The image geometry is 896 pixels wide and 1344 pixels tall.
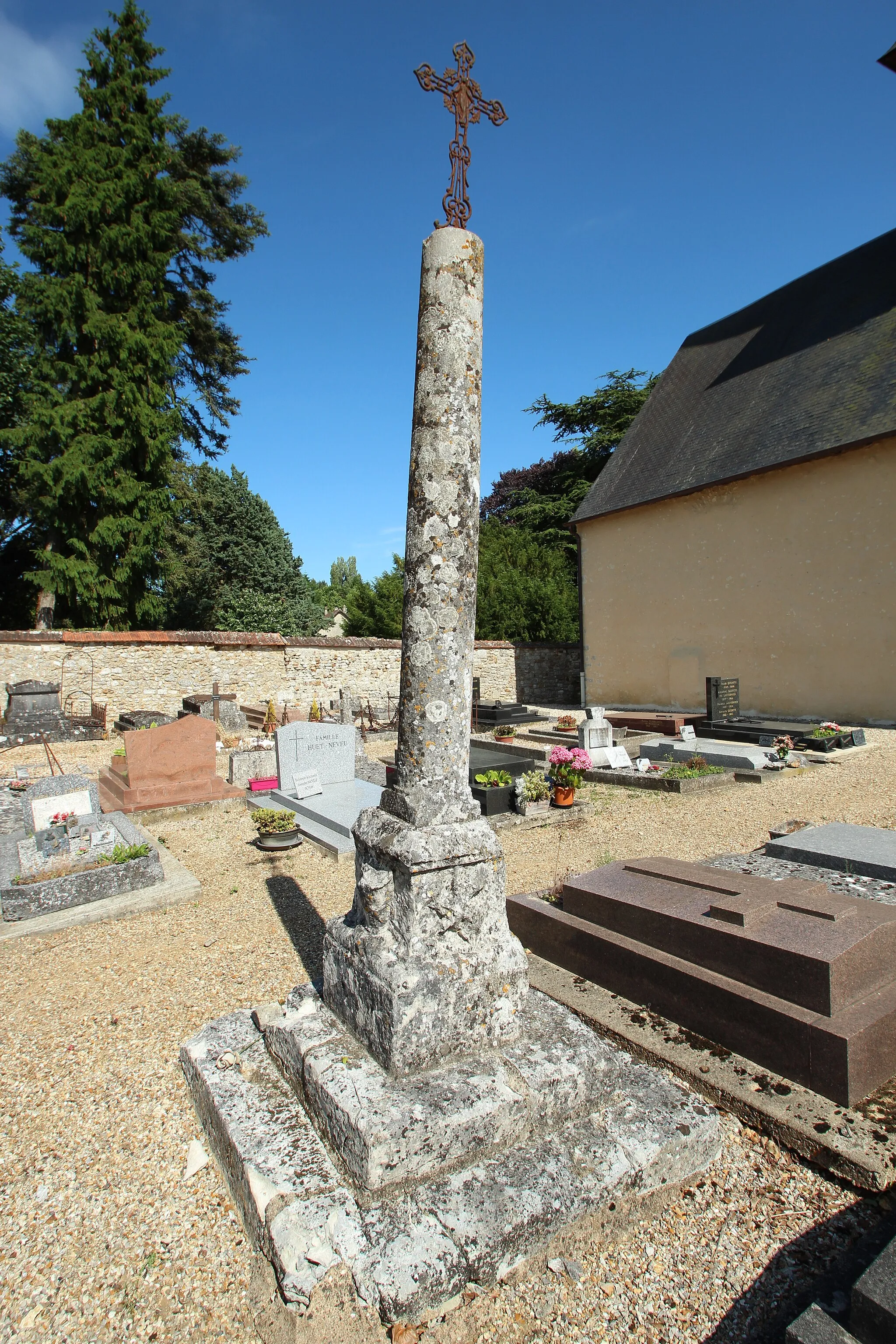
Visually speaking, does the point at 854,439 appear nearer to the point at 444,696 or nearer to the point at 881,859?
the point at 881,859

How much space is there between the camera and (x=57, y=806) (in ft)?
21.1

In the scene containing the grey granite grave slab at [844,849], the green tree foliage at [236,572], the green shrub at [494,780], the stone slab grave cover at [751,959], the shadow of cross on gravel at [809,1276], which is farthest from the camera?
the green tree foliage at [236,572]

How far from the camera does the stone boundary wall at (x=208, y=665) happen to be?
16.7 m

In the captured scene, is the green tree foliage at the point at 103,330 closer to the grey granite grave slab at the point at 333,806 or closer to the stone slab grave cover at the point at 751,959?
the grey granite grave slab at the point at 333,806

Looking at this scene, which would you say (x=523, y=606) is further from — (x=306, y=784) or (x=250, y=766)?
(x=306, y=784)

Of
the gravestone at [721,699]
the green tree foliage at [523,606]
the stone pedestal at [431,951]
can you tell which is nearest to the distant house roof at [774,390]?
the green tree foliage at [523,606]

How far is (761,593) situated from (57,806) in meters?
15.4

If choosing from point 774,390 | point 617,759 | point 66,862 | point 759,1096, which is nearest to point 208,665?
point 617,759

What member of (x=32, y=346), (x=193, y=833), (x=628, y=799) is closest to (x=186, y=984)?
(x=193, y=833)

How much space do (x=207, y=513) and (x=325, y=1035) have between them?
27.6m

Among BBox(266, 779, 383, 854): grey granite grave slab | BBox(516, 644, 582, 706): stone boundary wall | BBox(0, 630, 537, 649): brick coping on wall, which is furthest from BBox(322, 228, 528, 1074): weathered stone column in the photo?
BBox(516, 644, 582, 706): stone boundary wall

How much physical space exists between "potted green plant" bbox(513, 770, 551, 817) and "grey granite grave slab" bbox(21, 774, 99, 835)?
4546mm

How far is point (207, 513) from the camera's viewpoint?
27.5 m

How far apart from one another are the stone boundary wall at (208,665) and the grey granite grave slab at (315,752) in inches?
389
